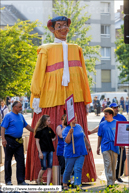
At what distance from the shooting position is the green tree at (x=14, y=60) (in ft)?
65.5

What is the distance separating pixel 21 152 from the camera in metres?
7.57

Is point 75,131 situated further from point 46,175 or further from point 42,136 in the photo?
point 46,175

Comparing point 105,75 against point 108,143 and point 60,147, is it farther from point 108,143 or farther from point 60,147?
point 60,147

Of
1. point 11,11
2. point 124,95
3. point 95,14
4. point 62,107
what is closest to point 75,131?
point 62,107

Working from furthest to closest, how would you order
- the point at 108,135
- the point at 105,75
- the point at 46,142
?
the point at 105,75 < the point at 108,135 < the point at 46,142

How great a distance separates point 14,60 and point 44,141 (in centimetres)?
1330

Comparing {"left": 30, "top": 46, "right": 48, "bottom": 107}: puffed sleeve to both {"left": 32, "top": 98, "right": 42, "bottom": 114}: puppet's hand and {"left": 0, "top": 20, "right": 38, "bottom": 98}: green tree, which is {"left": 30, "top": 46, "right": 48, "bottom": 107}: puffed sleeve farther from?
{"left": 0, "top": 20, "right": 38, "bottom": 98}: green tree

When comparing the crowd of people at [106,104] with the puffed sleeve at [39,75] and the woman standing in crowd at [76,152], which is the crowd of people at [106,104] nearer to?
the puffed sleeve at [39,75]

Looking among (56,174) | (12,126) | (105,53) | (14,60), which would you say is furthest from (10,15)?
(56,174)

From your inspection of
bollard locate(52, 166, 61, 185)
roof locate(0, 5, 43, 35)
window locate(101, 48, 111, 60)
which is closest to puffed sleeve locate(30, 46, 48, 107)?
bollard locate(52, 166, 61, 185)

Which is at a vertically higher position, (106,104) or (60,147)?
(106,104)

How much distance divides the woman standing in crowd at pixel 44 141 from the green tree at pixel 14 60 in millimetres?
12477

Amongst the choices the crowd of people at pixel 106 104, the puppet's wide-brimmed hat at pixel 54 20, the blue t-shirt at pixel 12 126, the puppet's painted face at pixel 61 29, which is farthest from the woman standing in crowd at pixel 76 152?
the crowd of people at pixel 106 104

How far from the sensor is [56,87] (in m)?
7.54
